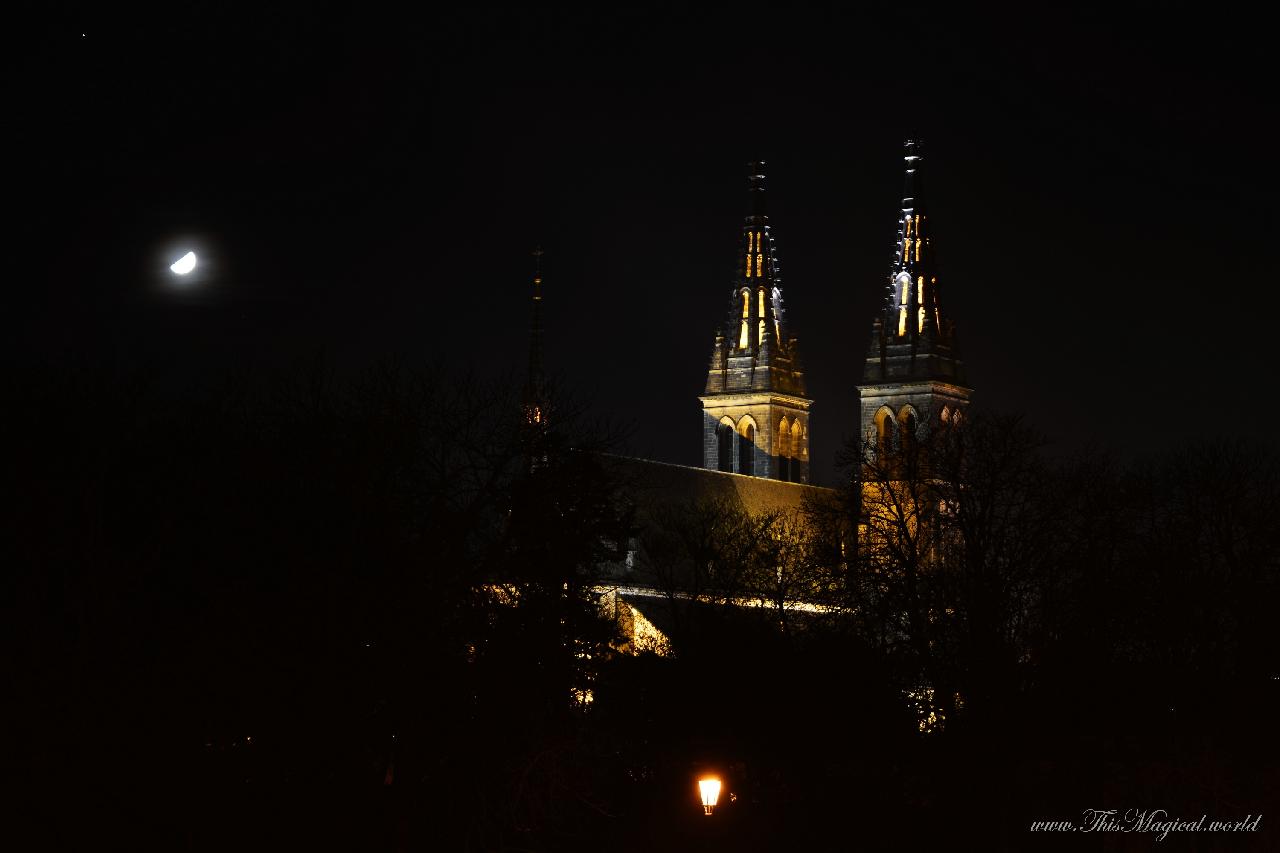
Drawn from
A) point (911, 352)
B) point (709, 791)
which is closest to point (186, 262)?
point (709, 791)

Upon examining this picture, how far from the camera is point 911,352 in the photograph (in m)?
104

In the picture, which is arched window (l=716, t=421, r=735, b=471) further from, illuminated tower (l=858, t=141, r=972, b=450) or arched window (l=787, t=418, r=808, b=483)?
illuminated tower (l=858, t=141, r=972, b=450)

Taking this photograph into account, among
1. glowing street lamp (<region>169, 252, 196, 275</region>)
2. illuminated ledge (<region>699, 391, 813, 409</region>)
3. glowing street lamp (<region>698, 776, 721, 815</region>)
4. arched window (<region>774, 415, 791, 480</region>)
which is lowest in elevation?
glowing street lamp (<region>698, 776, 721, 815</region>)

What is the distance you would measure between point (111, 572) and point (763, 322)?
8117cm

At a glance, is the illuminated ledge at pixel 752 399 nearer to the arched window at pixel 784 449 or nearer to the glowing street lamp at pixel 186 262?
the arched window at pixel 784 449

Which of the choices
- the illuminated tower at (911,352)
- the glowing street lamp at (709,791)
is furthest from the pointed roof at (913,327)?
the glowing street lamp at (709,791)

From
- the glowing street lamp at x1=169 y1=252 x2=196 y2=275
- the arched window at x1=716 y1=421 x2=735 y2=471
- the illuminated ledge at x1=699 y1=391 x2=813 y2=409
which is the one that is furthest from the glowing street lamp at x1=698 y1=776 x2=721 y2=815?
the arched window at x1=716 y1=421 x2=735 y2=471

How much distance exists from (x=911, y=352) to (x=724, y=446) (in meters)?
10.6

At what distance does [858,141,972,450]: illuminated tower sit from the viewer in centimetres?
10356

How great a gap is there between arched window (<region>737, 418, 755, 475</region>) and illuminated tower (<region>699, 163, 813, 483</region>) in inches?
0.6

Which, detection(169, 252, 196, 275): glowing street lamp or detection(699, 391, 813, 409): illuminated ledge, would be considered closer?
detection(169, 252, 196, 275): glowing street lamp

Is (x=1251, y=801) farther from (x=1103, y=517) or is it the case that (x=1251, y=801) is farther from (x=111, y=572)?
(x=111, y=572)

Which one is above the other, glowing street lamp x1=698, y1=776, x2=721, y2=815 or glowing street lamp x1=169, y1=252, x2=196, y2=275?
glowing street lamp x1=169, y1=252, x2=196, y2=275

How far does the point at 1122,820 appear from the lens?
34156 millimetres
